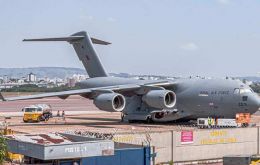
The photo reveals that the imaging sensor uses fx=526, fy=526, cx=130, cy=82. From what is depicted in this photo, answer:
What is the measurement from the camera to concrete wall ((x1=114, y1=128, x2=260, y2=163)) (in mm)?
29330

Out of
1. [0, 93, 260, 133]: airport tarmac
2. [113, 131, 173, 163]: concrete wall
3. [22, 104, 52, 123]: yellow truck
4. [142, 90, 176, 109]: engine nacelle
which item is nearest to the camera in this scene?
[113, 131, 173, 163]: concrete wall

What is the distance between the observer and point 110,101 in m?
42.3

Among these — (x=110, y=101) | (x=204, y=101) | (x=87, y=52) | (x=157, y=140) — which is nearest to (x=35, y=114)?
(x=87, y=52)

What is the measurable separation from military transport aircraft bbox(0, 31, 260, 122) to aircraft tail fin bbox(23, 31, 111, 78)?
2529mm

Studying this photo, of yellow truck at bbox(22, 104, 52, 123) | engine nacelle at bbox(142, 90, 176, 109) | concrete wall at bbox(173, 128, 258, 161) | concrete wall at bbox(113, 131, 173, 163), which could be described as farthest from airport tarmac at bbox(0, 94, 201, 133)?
concrete wall at bbox(113, 131, 173, 163)

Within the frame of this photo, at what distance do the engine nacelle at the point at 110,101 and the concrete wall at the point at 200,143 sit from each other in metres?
11.8

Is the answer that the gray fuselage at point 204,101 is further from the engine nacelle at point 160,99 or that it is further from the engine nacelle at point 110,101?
the engine nacelle at point 110,101

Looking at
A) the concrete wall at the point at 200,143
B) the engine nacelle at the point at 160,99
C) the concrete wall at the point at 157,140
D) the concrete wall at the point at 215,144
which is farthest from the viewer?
the engine nacelle at the point at 160,99

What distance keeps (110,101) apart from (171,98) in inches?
208

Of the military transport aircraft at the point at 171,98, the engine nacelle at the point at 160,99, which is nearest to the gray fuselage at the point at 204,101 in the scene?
the military transport aircraft at the point at 171,98

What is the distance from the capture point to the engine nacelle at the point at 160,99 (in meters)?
42.7

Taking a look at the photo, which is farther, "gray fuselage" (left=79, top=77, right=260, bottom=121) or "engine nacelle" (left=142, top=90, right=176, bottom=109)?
"engine nacelle" (left=142, top=90, right=176, bottom=109)

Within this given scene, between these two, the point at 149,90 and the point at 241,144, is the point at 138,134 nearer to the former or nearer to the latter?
the point at 241,144

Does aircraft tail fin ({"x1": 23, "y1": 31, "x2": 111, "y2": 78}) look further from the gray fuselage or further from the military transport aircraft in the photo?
the gray fuselage
